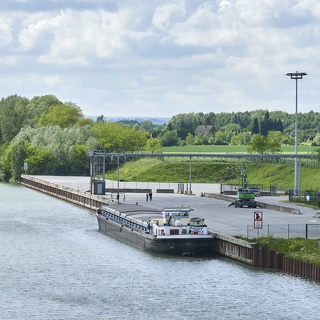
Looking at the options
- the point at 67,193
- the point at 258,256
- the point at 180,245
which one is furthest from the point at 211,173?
the point at 258,256

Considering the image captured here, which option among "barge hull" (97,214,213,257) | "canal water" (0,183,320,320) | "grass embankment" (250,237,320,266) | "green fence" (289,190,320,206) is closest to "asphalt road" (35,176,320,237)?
"green fence" (289,190,320,206)

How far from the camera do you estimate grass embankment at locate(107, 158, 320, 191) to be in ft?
529

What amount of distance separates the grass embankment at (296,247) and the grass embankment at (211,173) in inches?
3161

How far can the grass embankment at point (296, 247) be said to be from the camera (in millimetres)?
69125

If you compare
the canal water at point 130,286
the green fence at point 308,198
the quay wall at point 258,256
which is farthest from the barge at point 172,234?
the green fence at point 308,198

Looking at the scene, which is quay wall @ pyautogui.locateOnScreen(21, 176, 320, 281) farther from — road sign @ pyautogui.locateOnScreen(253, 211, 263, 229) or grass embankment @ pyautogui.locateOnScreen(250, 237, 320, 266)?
road sign @ pyautogui.locateOnScreen(253, 211, 263, 229)

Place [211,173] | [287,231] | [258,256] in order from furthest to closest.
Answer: [211,173]
[287,231]
[258,256]

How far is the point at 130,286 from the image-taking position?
66.9m

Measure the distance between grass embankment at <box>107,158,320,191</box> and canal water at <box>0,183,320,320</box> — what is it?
73.6 metres

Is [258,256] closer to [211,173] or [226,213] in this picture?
[226,213]

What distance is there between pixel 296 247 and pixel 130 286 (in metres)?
11.7

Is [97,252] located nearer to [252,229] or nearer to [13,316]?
[252,229]

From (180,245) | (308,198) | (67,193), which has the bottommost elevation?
(180,245)

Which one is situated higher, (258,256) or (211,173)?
(211,173)
